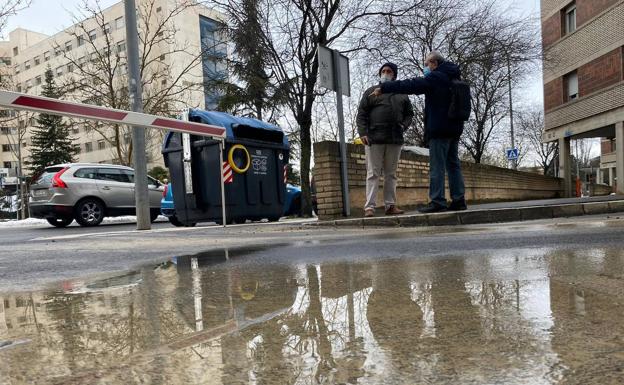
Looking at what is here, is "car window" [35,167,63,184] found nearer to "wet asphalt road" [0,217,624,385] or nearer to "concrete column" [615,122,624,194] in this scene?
"wet asphalt road" [0,217,624,385]

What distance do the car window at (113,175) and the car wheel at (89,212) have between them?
2.27 feet

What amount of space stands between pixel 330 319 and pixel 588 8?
2308 centimetres

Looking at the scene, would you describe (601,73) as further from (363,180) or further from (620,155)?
(363,180)

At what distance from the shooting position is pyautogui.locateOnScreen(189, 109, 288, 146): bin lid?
9.50 metres

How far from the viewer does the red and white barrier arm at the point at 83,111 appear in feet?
15.1

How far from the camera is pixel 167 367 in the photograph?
1376mm

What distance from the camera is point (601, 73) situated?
19.8 metres

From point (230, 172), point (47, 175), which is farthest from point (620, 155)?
point (47, 175)

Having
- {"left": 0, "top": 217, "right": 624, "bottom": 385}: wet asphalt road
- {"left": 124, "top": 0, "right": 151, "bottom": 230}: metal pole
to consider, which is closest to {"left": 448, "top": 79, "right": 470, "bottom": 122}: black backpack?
{"left": 0, "top": 217, "right": 624, "bottom": 385}: wet asphalt road

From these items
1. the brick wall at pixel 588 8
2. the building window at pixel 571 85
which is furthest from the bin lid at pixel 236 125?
the building window at pixel 571 85

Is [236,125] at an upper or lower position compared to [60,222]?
upper

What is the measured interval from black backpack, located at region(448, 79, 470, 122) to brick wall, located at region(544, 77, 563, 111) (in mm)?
19140

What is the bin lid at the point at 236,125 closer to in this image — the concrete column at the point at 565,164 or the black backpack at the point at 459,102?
the black backpack at the point at 459,102

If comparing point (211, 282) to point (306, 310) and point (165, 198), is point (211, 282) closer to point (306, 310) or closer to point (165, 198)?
point (306, 310)
